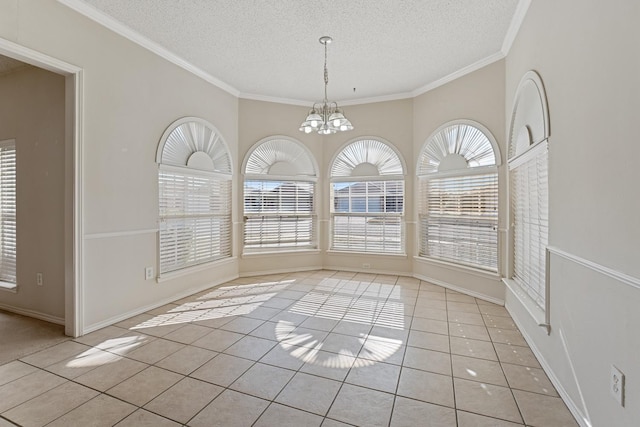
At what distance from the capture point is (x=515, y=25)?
317 cm

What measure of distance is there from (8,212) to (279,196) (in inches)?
138

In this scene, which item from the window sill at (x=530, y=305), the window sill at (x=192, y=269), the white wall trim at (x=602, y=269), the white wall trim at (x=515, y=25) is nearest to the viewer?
the white wall trim at (x=602, y=269)

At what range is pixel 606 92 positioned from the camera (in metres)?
1.57

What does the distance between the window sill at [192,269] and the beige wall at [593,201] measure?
A: 3.93 m

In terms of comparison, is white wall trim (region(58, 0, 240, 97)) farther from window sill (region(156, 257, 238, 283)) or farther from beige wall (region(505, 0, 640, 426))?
beige wall (region(505, 0, 640, 426))

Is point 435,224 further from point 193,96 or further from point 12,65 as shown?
point 12,65

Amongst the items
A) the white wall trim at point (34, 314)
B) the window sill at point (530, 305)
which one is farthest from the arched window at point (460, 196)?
the white wall trim at point (34, 314)

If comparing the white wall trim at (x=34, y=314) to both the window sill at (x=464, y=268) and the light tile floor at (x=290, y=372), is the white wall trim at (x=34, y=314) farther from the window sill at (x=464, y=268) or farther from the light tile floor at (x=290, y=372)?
the window sill at (x=464, y=268)

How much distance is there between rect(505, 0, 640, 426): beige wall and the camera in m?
1.39

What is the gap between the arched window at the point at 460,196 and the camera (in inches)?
159

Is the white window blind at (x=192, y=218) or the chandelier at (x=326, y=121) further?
the white window blind at (x=192, y=218)

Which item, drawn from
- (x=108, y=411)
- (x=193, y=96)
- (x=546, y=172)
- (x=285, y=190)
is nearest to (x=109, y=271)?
(x=108, y=411)

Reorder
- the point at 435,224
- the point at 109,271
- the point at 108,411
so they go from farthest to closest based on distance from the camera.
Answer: the point at 435,224 → the point at 109,271 → the point at 108,411

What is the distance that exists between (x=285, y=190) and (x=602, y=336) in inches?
181
